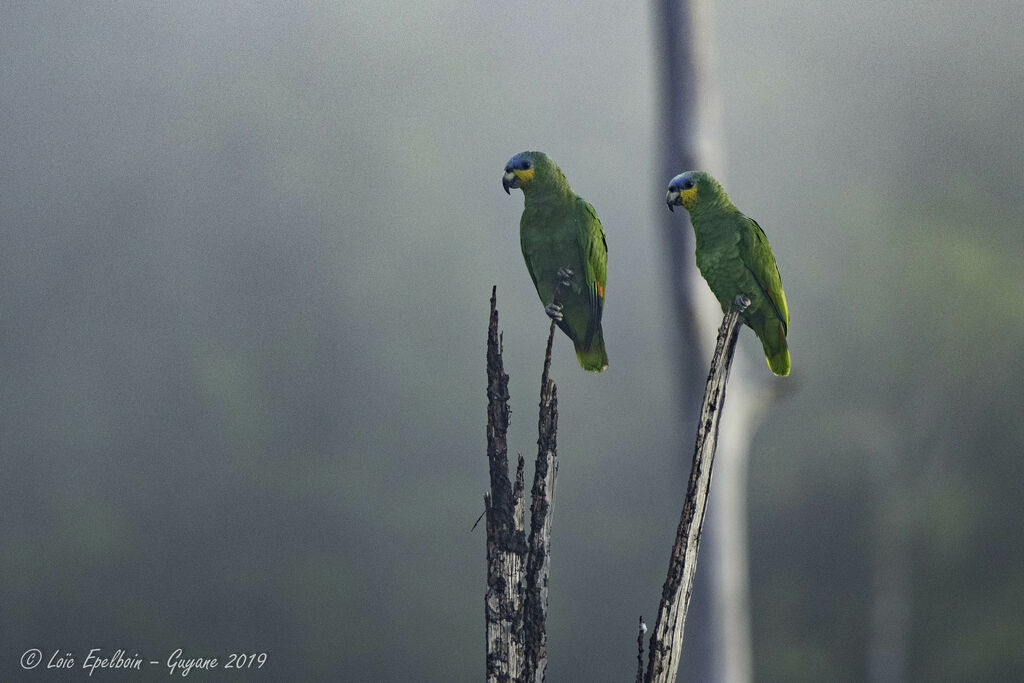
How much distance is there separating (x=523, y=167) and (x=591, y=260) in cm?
26

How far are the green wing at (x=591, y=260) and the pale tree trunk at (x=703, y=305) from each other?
2.23ft

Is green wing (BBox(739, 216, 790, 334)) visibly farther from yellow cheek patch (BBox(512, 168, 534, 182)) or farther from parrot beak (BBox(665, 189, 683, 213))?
yellow cheek patch (BBox(512, 168, 534, 182))

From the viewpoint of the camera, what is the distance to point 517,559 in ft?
6.09

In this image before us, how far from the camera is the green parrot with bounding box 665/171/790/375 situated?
192 cm

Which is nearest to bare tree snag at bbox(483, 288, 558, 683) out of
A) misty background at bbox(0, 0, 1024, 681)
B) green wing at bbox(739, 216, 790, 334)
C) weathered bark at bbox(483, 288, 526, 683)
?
weathered bark at bbox(483, 288, 526, 683)

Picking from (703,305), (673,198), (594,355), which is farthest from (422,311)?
(673,198)

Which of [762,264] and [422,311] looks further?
[422,311]

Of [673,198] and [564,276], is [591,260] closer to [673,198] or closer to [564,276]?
[564,276]

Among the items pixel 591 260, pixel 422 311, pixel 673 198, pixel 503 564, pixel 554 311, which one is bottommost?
pixel 503 564

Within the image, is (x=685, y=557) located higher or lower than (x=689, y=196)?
lower

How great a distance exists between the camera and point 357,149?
3848mm

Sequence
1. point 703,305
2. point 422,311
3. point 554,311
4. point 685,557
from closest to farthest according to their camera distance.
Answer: point 685,557, point 554,311, point 703,305, point 422,311

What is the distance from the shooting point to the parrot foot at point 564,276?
2.08 meters

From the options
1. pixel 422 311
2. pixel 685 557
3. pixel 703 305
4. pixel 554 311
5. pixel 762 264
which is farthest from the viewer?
pixel 422 311
